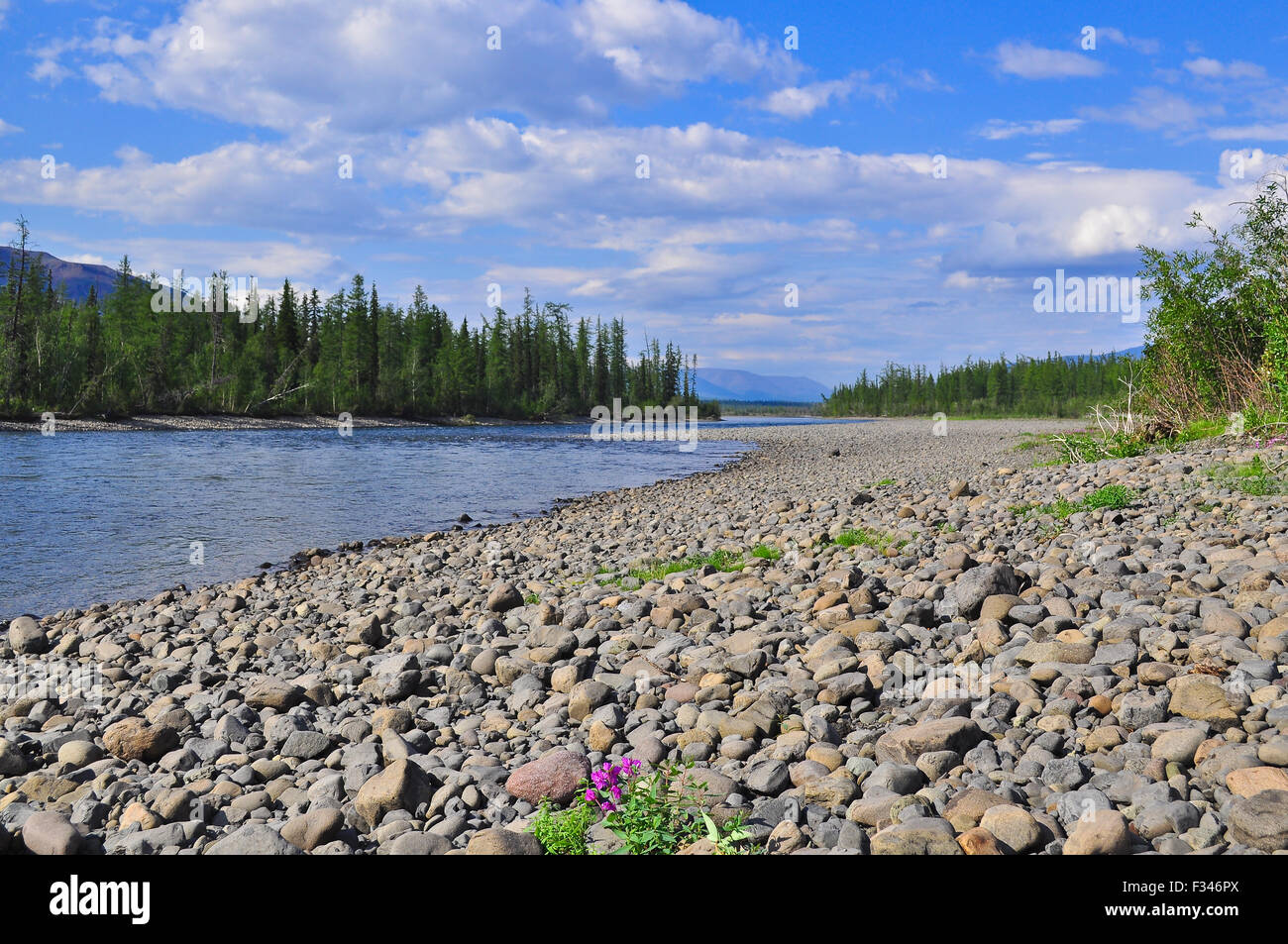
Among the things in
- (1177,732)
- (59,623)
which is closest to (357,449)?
(59,623)

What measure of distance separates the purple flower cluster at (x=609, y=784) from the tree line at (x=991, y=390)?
98812mm

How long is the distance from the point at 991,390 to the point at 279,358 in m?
110

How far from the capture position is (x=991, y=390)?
133500mm

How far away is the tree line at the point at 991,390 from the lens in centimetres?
11562

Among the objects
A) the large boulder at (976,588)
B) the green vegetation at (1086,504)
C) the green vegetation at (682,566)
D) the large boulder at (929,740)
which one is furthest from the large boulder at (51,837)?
the green vegetation at (1086,504)

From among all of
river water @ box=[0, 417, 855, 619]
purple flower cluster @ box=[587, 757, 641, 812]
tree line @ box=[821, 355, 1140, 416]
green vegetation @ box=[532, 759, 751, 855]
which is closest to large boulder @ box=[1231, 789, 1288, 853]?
green vegetation @ box=[532, 759, 751, 855]

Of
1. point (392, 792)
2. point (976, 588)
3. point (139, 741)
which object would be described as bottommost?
point (139, 741)

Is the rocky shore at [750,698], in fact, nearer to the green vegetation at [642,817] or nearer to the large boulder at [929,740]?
the large boulder at [929,740]

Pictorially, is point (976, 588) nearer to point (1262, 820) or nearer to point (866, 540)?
point (866, 540)

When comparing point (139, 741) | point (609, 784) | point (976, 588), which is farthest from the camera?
point (976, 588)

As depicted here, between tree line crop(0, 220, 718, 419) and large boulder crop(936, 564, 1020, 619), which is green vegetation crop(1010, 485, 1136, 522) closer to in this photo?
large boulder crop(936, 564, 1020, 619)

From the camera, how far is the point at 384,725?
566cm

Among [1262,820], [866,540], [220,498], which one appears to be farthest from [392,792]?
[220,498]
